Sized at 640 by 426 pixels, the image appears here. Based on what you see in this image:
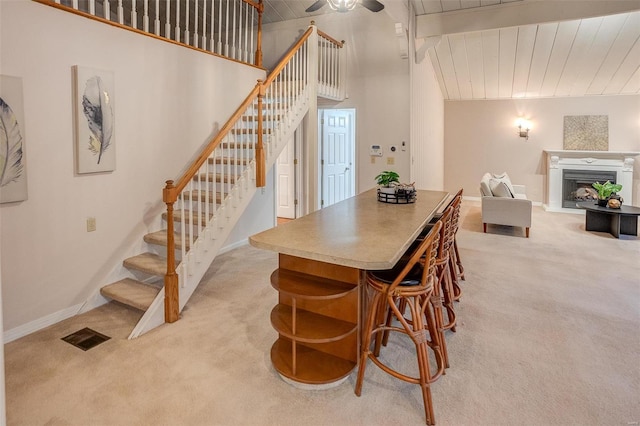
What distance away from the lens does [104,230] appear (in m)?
3.41

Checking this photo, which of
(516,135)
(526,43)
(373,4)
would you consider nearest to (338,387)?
(373,4)

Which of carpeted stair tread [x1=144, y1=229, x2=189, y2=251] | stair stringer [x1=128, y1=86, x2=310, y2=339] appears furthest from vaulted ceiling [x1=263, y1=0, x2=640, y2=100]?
carpeted stair tread [x1=144, y1=229, x2=189, y2=251]

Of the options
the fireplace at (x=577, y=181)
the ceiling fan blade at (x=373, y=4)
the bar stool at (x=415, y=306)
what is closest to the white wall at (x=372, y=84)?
the ceiling fan blade at (x=373, y=4)

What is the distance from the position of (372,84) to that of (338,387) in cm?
482

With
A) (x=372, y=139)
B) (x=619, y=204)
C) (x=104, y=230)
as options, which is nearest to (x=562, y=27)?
(x=619, y=204)

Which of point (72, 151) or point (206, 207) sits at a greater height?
point (72, 151)

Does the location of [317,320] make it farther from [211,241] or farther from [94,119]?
[94,119]

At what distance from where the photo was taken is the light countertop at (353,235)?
1830mm

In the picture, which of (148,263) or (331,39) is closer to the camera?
(148,263)

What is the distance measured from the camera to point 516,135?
8.95m

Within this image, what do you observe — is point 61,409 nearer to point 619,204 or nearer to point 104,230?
point 104,230

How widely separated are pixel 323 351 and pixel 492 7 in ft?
17.0

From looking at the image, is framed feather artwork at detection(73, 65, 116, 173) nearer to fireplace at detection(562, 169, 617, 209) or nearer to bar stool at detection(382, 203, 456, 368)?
bar stool at detection(382, 203, 456, 368)

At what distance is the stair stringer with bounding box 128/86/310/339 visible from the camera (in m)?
2.96
